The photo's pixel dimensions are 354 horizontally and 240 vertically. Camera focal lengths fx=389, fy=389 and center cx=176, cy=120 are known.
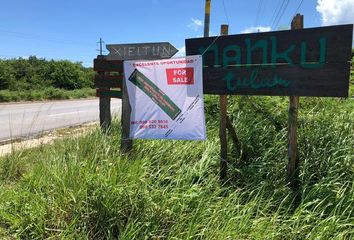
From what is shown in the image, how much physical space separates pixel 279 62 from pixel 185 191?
1.63 meters

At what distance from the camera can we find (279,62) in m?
4.00

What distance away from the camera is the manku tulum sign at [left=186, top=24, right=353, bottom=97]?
3668mm

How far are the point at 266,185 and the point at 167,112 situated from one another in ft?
4.41

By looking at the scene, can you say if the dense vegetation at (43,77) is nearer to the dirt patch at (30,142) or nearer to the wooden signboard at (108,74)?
the dirt patch at (30,142)

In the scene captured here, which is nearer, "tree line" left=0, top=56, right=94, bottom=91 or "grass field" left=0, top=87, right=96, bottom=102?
"grass field" left=0, top=87, right=96, bottom=102

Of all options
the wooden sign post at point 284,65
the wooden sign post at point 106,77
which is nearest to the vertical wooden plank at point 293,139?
the wooden sign post at point 284,65

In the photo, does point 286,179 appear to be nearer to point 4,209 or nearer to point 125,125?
point 125,125

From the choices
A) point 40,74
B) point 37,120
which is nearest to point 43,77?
point 40,74

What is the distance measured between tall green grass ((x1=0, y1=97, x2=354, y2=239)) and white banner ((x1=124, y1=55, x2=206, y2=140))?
35cm

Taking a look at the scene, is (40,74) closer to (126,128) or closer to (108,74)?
(108,74)

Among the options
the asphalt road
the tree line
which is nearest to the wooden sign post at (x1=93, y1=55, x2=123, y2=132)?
the asphalt road

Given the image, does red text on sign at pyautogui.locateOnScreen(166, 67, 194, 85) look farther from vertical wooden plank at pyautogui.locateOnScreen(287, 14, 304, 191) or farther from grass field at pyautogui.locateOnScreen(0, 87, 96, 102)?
grass field at pyautogui.locateOnScreen(0, 87, 96, 102)

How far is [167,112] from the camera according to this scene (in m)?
4.41

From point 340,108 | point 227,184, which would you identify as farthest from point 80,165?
point 340,108
